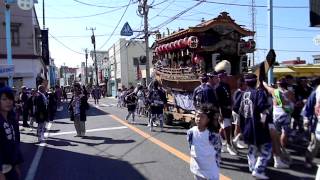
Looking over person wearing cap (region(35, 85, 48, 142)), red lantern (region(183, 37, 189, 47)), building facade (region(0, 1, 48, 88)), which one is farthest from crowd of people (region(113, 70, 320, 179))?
building facade (region(0, 1, 48, 88))

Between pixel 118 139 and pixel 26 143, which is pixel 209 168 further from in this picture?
pixel 26 143

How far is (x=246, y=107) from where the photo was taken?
8.55 m

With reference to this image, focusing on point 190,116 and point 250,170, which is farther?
point 190,116

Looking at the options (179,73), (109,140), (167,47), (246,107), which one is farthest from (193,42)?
(246,107)

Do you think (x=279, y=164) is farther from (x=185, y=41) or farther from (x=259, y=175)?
(x=185, y=41)

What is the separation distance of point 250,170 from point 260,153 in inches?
24.2

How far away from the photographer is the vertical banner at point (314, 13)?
45.0 feet

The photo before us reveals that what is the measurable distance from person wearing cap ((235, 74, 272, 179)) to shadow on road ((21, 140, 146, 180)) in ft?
6.91

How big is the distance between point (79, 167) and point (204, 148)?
5.02m

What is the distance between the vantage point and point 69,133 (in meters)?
17.6

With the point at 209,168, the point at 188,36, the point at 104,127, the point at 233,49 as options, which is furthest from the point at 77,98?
the point at 209,168

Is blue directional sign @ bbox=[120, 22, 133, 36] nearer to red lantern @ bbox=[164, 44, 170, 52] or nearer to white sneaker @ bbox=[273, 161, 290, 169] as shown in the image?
red lantern @ bbox=[164, 44, 170, 52]

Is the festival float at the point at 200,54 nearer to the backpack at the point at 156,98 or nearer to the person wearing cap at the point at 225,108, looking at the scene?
the backpack at the point at 156,98

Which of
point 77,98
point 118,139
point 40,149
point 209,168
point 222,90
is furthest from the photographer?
point 77,98
